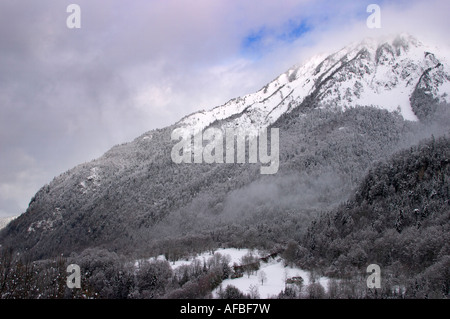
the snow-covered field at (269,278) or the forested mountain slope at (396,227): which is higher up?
the forested mountain slope at (396,227)

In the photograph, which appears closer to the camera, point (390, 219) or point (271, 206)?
point (390, 219)

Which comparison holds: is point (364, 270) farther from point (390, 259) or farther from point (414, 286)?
point (414, 286)

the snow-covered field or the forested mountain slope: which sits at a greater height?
the forested mountain slope

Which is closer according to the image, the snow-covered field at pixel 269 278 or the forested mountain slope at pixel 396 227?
the forested mountain slope at pixel 396 227

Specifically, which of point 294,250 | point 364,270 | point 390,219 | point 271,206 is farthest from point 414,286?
point 271,206

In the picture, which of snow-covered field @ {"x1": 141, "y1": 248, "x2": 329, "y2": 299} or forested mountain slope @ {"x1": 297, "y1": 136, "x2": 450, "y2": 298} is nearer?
forested mountain slope @ {"x1": 297, "y1": 136, "x2": 450, "y2": 298}

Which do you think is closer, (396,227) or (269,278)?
(269,278)

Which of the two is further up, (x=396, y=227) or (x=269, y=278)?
(x=396, y=227)

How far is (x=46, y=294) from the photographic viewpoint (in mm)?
83750

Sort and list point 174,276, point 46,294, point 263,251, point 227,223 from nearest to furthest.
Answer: point 46,294 < point 174,276 < point 263,251 < point 227,223

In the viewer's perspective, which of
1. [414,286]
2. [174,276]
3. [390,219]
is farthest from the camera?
[390,219]

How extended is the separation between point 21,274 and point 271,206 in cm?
12604
